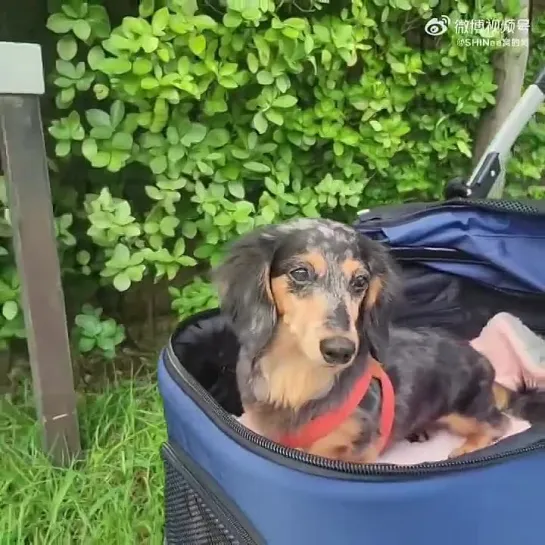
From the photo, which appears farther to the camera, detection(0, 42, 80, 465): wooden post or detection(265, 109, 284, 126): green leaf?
detection(265, 109, 284, 126): green leaf

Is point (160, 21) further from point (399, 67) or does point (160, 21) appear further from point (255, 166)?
point (399, 67)

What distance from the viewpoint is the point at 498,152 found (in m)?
1.59

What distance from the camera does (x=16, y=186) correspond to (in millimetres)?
1463

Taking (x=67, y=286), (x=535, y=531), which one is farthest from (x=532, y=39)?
(x=535, y=531)

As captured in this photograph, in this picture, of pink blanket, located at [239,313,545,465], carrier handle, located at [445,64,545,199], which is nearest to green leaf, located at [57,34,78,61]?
carrier handle, located at [445,64,545,199]

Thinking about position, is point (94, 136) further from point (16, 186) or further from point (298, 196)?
point (298, 196)

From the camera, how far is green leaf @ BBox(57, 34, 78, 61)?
160 cm

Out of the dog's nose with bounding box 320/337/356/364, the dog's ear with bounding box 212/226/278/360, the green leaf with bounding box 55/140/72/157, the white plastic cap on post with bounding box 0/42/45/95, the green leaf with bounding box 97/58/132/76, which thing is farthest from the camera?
the green leaf with bounding box 55/140/72/157

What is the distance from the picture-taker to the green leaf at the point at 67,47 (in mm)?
1602

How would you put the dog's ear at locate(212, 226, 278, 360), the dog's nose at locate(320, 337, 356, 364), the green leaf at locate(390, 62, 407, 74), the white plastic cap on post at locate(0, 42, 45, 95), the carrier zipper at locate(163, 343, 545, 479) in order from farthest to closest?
the green leaf at locate(390, 62, 407, 74) < the white plastic cap on post at locate(0, 42, 45, 95) < the dog's ear at locate(212, 226, 278, 360) < the dog's nose at locate(320, 337, 356, 364) < the carrier zipper at locate(163, 343, 545, 479)

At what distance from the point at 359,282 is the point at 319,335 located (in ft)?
0.54

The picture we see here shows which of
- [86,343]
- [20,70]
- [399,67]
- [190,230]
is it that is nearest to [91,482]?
[86,343]

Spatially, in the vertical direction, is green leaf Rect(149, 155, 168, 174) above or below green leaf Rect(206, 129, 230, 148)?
below

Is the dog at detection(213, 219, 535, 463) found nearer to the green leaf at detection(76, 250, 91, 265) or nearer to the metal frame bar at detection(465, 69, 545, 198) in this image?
the metal frame bar at detection(465, 69, 545, 198)
